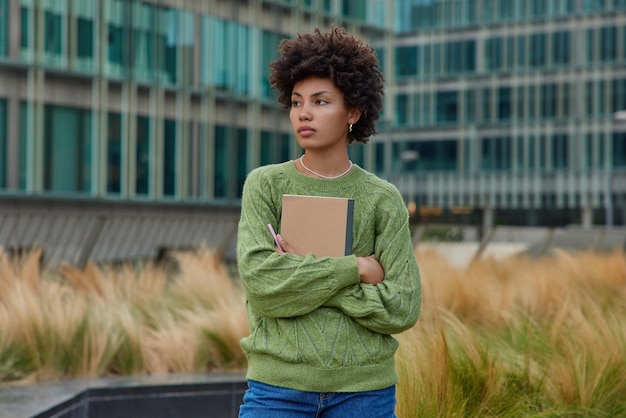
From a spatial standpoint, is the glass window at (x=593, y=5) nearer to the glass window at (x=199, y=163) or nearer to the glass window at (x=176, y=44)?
the glass window at (x=199, y=163)

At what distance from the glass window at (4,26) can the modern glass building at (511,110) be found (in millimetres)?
35827

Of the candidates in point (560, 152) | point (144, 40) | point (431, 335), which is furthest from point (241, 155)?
point (560, 152)

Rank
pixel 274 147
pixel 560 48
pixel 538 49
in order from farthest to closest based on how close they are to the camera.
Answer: pixel 538 49
pixel 560 48
pixel 274 147

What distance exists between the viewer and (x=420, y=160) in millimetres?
66000

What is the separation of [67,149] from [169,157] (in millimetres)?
4131

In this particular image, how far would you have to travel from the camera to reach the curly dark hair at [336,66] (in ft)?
9.60

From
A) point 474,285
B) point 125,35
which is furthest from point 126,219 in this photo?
point 125,35

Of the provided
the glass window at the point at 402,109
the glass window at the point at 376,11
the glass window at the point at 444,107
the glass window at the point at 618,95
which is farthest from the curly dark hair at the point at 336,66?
the glass window at the point at 402,109

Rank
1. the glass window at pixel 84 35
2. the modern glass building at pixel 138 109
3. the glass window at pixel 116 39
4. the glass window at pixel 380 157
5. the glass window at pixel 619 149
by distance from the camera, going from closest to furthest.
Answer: the modern glass building at pixel 138 109, the glass window at pixel 84 35, the glass window at pixel 116 39, the glass window at pixel 619 149, the glass window at pixel 380 157

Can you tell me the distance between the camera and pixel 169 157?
103 ft

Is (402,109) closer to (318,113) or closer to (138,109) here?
(138,109)

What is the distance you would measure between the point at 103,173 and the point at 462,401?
2482 centimetres

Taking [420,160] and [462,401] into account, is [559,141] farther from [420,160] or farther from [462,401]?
[462,401]

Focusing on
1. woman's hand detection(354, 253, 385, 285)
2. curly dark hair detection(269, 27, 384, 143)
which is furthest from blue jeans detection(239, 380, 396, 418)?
curly dark hair detection(269, 27, 384, 143)
